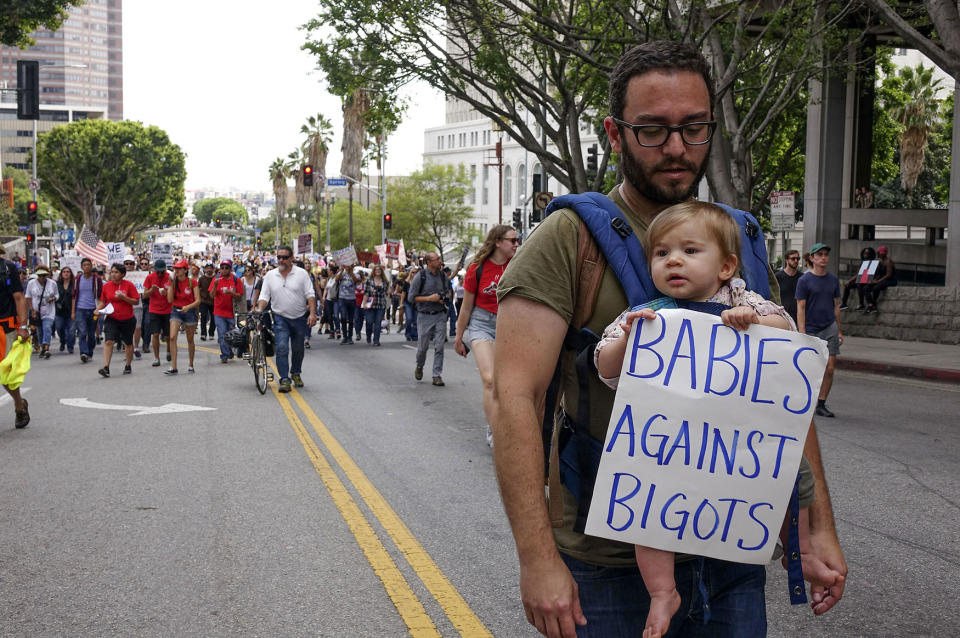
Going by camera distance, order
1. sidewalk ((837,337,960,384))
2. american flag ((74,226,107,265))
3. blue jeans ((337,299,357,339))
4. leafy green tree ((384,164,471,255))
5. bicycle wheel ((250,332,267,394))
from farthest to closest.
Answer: leafy green tree ((384,164,471,255)), american flag ((74,226,107,265)), blue jeans ((337,299,357,339)), sidewalk ((837,337,960,384)), bicycle wheel ((250,332,267,394))

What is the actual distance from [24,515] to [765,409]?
20.0 ft

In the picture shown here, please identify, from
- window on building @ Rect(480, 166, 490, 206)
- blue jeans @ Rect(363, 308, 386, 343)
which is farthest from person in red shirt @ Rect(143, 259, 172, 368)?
window on building @ Rect(480, 166, 490, 206)

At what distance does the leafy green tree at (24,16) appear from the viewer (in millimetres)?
24672

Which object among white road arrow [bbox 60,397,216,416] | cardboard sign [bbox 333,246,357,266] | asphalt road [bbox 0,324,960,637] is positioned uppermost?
cardboard sign [bbox 333,246,357,266]

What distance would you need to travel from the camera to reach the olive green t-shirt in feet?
7.70

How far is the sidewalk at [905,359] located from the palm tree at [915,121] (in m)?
26.4

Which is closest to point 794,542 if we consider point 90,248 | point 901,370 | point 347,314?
point 901,370

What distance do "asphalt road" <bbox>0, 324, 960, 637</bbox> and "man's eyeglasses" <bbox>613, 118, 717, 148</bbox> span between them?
2909 mm

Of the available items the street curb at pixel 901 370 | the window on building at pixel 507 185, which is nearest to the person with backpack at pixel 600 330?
the street curb at pixel 901 370

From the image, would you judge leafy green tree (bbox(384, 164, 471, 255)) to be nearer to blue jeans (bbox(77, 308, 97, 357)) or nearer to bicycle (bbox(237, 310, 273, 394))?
blue jeans (bbox(77, 308, 97, 357))

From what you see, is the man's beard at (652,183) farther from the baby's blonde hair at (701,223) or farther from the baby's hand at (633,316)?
the baby's hand at (633,316)

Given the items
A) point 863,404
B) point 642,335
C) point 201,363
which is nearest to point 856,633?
point 642,335

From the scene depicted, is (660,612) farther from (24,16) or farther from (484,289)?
(24,16)

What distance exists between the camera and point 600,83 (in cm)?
2791
